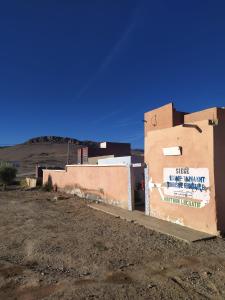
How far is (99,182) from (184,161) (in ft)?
25.9

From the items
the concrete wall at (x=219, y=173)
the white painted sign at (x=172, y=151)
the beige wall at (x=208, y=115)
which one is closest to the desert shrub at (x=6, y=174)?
the beige wall at (x=208, y=115)

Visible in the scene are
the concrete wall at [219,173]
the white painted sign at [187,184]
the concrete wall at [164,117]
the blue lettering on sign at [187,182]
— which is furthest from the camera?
the concrete wall at [164,117]

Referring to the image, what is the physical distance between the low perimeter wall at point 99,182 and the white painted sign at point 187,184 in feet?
10.9

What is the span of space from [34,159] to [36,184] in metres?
61.2

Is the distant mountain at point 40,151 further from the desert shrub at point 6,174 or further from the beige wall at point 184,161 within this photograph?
the beige wall at point 184,161

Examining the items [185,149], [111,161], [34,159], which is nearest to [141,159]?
[111,161]

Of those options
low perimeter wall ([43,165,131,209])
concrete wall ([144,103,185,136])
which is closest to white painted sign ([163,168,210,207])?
concrete wall ([144,103,185,136])

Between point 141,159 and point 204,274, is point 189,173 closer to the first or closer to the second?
point 204,274

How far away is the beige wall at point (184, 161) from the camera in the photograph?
8836 mm

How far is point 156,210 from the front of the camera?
11.3m

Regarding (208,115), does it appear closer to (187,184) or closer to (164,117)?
(164,117)

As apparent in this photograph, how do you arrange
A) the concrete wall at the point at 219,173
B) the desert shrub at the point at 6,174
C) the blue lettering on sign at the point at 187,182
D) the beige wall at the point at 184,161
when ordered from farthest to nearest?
the desert shrub at the point at 6,174
the blue lettering on sign at the point at 187,182
the beige wall at the point at 184,161
the concrete wall at the point at 219,173

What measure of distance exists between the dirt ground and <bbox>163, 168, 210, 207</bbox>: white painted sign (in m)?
1.45

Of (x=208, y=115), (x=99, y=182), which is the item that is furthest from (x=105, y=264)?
(x=99, y=182)
